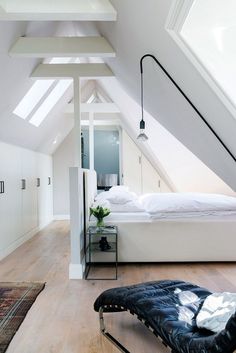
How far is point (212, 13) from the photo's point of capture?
1.80 meters

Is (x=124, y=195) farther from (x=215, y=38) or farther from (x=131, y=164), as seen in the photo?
(x=131, y=164)

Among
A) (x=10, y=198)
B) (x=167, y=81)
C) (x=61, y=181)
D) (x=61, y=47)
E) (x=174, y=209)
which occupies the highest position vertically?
(x=61, y=47)

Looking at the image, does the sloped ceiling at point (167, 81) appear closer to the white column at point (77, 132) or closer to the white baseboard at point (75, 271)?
the white column at point (77, 132)

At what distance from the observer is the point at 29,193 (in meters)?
5.58

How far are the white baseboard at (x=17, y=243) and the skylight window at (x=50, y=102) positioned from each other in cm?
196

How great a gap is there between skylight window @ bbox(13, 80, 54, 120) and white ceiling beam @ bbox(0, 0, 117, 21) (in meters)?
1.94

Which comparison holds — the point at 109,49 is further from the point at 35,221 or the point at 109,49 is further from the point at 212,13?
the point at 35,221

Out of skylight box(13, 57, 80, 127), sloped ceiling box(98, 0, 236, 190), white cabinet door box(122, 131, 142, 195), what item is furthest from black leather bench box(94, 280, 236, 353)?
white cabinet door box(122, 131, 142, 195)

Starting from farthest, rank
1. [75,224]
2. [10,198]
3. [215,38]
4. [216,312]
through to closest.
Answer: [10,198], [75,224], [215,38], [216,312]

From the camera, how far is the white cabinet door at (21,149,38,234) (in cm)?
529

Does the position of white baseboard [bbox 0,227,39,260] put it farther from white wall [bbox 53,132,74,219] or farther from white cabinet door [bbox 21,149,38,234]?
white wall [bbox 53,132,74,219]

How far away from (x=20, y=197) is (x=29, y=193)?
54cm

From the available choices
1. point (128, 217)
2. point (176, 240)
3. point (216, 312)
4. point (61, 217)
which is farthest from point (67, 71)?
point (61, 217)

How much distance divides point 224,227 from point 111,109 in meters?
3.50
